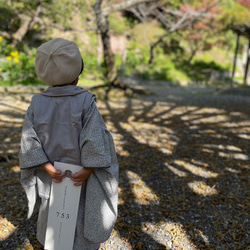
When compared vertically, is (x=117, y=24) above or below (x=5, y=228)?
above

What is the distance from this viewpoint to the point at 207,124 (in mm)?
5137

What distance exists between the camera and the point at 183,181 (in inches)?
110

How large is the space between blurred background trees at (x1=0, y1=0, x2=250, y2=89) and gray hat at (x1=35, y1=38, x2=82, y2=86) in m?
6.20

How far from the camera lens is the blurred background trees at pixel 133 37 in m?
8.69

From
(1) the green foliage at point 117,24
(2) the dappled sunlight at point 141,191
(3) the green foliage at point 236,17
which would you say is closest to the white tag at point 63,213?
(2) the dappled sunlight at point 141,191

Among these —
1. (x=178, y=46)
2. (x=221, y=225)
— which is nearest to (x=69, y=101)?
(x=221, y=225)

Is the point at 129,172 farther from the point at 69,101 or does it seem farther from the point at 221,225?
the point at 69,101

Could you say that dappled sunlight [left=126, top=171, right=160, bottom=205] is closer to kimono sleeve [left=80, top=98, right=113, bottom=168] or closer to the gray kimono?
the gray kimono

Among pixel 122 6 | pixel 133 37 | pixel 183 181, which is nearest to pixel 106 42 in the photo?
pixel 122 6

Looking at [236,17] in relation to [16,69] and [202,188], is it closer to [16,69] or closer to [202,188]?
[16,69]

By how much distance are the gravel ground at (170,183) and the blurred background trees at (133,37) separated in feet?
12.2

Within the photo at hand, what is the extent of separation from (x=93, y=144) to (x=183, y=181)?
1913 mm

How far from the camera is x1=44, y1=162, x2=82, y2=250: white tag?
4.07ft

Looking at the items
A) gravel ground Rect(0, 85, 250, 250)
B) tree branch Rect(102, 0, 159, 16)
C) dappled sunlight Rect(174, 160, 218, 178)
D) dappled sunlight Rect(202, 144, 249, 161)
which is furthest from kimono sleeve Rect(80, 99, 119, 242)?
tree branch Rect(102, 0, 159, 16)
